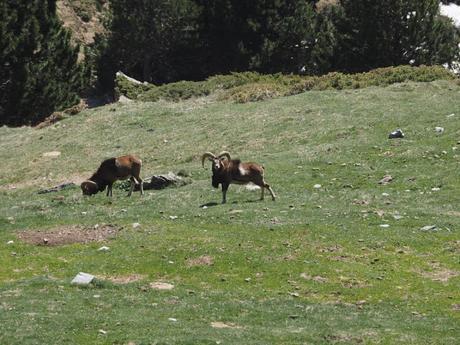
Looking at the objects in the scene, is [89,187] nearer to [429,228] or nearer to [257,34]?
[429,228]

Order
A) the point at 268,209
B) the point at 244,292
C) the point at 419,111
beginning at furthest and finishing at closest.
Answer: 1. the point at 419,111
2. the point at 268,209
3. the point at 244,292

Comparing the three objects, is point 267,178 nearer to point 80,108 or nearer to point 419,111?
point 419,111

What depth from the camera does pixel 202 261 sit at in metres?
23.0

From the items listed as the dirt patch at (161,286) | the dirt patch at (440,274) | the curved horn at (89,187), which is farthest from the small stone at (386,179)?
the dirt patch at (161,286)

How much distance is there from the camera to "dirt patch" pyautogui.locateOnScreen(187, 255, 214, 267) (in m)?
22.8

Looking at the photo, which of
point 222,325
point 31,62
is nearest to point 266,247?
point 222,325

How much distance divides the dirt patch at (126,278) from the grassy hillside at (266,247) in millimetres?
81

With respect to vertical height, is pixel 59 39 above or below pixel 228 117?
above

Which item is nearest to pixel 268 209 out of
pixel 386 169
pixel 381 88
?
pixel 386 169

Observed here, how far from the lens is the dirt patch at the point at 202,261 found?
22.8m

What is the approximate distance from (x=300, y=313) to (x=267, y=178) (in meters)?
16.7

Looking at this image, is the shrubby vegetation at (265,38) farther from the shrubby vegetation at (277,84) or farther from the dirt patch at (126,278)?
the dirt patch at (126,278)

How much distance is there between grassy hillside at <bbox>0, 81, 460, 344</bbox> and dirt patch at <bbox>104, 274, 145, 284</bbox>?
0.08 metres

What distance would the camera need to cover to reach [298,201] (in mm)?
30531
